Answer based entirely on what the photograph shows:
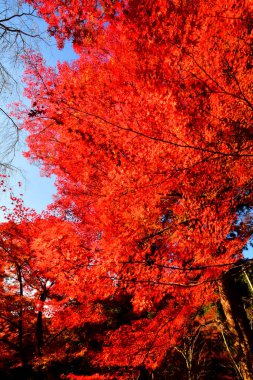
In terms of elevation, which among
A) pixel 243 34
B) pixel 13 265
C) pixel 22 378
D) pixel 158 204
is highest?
pixel 243 34

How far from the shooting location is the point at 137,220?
7.48 metres

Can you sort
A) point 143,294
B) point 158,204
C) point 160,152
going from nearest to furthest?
point 160,152 → point 158,204 → point 143,294

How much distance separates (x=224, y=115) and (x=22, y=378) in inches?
638

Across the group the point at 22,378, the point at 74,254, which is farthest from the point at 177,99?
the point at 22,378

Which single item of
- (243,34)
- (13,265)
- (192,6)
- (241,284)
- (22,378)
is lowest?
(22,378)

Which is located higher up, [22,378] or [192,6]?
[192,6]

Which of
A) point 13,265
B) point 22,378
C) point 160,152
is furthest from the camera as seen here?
point 22,378

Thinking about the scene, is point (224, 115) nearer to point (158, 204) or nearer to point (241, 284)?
point (158, 204)

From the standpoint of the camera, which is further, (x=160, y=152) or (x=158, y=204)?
(x=158, y=204)

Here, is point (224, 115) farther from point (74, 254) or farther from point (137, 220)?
point (74, 254)

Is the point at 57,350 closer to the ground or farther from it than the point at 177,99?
closer to the ground

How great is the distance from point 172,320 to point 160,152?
18.2 feet

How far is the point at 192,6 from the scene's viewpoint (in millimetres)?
10016

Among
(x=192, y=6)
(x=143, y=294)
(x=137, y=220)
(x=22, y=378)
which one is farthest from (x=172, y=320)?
(x=192, y=6)
